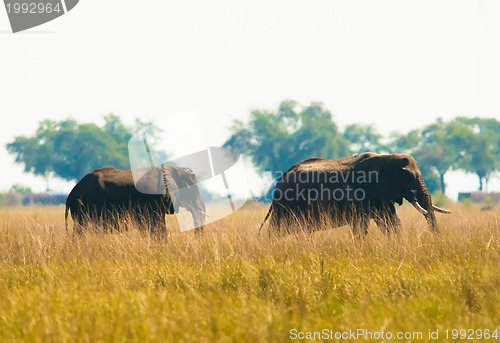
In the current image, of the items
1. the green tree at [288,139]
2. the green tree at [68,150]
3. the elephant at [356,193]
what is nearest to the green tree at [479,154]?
the green tree at [288,139]

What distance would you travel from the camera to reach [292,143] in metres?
46.7

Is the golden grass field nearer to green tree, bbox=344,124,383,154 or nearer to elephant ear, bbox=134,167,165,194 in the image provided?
elephant ear, bbox=134,167,165,194

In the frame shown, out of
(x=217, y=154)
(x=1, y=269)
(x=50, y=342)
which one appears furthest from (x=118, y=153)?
(x=50, y=342)

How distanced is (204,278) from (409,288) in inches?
79.3

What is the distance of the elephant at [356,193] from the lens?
965 centimetres

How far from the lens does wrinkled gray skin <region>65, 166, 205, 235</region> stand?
1048 centimetres

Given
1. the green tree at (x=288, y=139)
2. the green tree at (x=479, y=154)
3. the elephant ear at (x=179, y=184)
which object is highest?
the elephant ear at (x=179, y=184)

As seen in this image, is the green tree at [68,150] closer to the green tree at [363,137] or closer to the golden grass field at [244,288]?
the green tree at [363,137]

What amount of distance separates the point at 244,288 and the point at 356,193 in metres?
4.67

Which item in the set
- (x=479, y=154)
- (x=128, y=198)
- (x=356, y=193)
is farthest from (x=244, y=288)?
(x=479, y=154)

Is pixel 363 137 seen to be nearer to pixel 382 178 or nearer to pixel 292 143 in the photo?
pixel 292 143

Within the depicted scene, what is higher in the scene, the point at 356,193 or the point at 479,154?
the point at 356,193

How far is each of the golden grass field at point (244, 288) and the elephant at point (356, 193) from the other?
3.56ft

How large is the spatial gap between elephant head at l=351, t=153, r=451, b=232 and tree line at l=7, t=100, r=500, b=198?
116 ft
